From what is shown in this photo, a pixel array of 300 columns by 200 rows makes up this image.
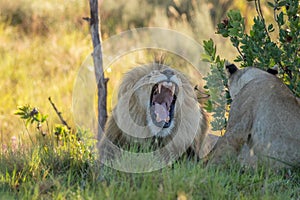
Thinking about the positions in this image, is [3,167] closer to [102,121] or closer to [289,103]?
[102,121]

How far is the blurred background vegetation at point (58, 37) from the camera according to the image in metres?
8.19

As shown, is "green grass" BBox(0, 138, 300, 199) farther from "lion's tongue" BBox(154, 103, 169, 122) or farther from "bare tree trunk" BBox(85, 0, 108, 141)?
"bare tree trunk" BBox(85, 0, 108, 141)

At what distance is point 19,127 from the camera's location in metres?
7.31

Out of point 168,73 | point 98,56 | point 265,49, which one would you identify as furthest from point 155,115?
point 98,56

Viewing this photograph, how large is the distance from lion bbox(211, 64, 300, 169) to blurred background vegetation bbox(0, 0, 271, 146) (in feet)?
8.84

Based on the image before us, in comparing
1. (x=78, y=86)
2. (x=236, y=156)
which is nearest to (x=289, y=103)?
(x=236, y=156)

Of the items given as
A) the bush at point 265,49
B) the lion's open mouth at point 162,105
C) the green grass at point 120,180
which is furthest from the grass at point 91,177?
the bush at point 265,49

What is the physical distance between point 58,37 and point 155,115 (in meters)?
5.90

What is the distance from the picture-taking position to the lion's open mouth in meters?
4.95

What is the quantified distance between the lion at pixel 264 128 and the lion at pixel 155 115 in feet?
1.05

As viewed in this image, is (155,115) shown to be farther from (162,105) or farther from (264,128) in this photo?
(264,128)

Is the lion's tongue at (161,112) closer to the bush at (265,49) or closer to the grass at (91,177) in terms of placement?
the grass at (91,177)

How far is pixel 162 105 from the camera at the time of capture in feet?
16.3

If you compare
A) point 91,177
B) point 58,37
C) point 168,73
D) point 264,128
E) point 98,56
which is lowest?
point 91,177
